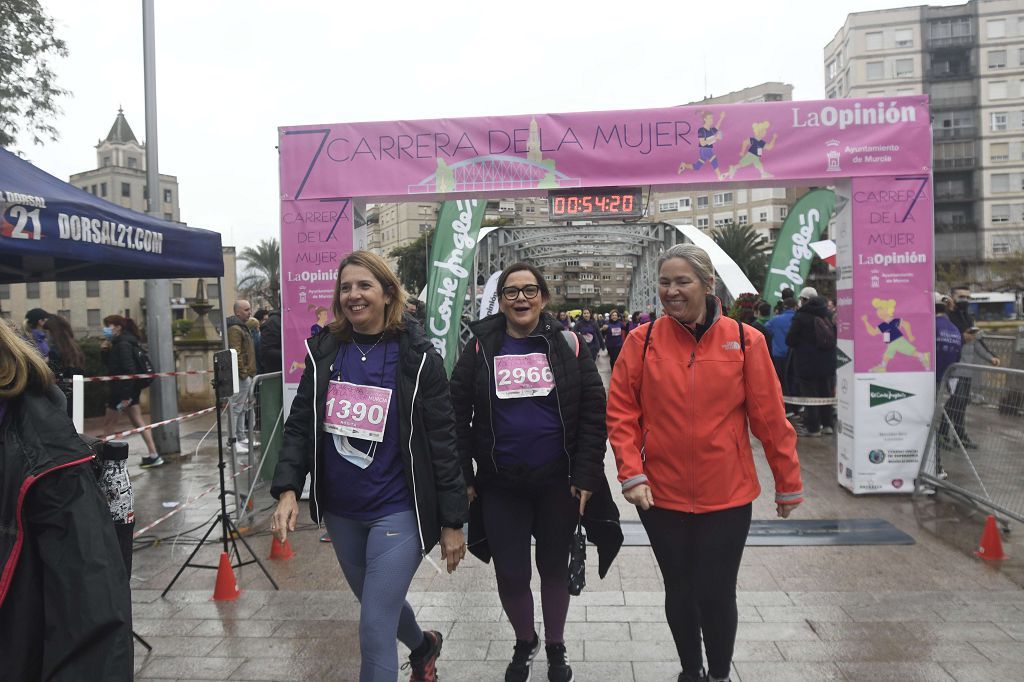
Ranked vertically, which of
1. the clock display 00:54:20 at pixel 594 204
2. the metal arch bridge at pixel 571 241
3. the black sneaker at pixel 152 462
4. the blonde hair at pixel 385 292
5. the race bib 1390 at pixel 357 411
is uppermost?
the metal arch bridge at pixel 571 241

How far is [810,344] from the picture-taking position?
1047 centimetres

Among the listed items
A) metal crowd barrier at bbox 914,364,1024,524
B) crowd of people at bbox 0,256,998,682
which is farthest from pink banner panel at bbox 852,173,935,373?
crowd of people at bbox 0,256,998,682

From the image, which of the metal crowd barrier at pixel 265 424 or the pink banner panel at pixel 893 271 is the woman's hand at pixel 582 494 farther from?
the pink banner panel at pixel 893 271

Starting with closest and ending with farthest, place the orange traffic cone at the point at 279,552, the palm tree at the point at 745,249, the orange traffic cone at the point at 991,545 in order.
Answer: the orange traffic cone at the point at 991,545 < the orange traffic cone at the point at 279,552 < the palm tree at the point at 745,249

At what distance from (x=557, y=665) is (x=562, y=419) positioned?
1155mm

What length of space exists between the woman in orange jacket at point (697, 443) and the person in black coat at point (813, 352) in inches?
293

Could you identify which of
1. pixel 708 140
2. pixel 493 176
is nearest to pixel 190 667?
pixel 493 176

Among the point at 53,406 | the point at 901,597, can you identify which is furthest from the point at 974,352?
the point at 53,406

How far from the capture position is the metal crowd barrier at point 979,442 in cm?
606

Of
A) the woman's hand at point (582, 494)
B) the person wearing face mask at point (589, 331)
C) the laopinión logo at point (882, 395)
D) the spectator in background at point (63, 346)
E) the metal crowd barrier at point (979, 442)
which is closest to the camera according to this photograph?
the woman's hand at point (582, 494)

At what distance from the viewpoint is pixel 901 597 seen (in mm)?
4648

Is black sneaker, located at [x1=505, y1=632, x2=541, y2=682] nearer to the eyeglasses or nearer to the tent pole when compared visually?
the eyeglasses

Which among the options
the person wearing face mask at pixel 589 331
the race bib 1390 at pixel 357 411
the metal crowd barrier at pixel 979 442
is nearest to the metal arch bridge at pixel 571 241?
the person wearing face mask at pixel 589 331

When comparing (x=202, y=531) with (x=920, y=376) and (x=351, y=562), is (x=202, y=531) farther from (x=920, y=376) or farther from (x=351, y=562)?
(x=920, y=376)
